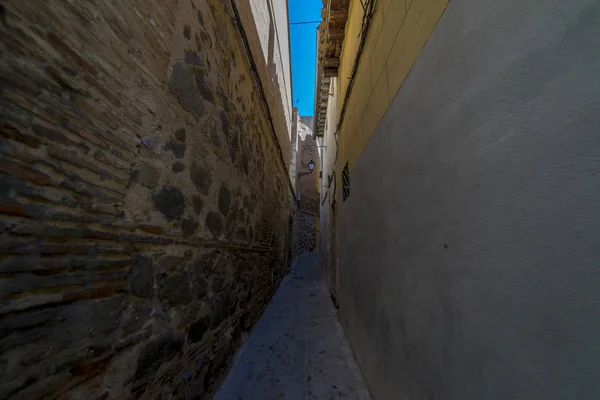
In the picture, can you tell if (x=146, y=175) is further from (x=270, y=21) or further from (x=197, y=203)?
(x=270, y=21)

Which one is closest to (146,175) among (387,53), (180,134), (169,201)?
(169,201)

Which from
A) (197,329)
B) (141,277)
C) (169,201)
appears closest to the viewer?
(141,277)

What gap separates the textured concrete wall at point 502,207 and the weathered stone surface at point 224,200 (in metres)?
1.65

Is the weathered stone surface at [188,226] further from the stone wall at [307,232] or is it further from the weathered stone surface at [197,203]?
the stone wall at [307,232]

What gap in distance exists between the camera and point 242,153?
2959 mm

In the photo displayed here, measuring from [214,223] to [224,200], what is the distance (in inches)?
12.0

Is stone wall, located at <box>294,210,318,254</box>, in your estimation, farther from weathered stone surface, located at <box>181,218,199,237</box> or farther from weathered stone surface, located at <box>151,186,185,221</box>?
weathered stone surface, located at <box>151,186,185,221</box>

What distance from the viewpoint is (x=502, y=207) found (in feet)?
2.52

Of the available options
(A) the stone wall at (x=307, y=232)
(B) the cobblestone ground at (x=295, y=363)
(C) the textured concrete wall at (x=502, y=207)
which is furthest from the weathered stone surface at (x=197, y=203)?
(A) the stone wall at (x=307, y=232)

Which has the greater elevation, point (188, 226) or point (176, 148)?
point (176, 148)

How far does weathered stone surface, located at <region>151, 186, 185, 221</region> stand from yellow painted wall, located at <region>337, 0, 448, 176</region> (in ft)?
5.62

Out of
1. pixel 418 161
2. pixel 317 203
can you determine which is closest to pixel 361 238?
pixel 418 161

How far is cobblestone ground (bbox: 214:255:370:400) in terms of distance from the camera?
2244 millimetres

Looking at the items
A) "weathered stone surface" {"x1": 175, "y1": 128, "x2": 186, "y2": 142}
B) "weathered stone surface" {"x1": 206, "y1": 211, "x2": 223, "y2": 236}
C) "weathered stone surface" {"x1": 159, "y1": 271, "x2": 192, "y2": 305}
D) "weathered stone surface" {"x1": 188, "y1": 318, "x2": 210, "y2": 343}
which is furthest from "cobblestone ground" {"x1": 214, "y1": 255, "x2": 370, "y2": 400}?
"weathered stone surface" {"x1": 175, "y1": 128, "x2": 186, "y2": 142}
